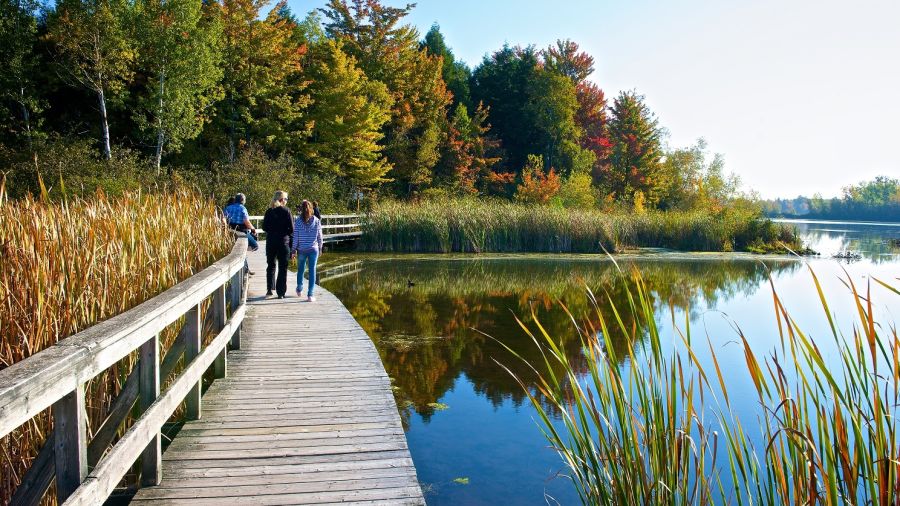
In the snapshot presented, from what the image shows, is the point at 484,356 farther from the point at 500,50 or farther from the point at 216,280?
the point at 500,50

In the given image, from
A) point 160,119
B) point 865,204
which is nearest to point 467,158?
point 160,119

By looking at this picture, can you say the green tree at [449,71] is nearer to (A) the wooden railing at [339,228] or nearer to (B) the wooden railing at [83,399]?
(A) the wooden railing at [339,228]

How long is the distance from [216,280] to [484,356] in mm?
4219

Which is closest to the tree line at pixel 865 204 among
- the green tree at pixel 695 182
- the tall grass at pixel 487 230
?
the green tree at pixel 695 182

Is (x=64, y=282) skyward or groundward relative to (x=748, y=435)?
skyward

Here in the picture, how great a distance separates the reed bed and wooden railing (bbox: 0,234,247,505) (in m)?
0.26

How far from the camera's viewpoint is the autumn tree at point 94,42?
23.7m

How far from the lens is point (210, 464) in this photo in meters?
3.59

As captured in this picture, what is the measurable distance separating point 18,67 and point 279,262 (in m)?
20.7

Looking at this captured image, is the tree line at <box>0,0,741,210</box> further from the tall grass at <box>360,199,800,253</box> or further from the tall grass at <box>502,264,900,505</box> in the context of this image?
the tall grass at <box>502,264,900,505</box>

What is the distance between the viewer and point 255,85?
97.9 ft

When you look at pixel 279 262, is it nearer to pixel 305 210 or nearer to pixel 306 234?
pixel 306 234

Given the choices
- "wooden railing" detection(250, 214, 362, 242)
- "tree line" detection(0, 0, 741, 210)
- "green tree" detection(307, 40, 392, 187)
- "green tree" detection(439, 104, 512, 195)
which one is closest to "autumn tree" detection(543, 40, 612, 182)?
"tree line" detection(0, 0, 741, 210)

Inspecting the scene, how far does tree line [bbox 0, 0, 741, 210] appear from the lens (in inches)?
952
